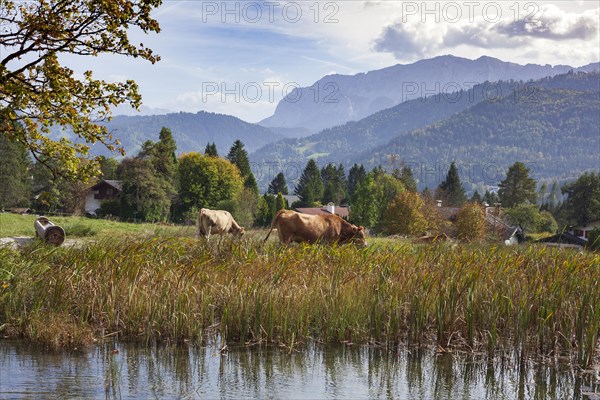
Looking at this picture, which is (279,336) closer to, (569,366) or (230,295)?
(230,295)

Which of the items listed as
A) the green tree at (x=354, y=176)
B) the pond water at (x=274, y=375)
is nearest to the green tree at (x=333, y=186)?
the green tree at (x=354, y=176)

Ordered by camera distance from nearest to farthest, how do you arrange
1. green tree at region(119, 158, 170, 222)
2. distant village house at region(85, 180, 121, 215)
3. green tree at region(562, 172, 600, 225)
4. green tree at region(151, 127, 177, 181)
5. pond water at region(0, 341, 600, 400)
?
1. pond water at region(0, 341, 600, 400)
2. green tree at region(119, 158, 170, 222)
3. green tree at region(151, 127, 177, 181)
4. green tree at region(562, 172, 600, 225)
5. distant village house at region(85, 180, 121, 215)

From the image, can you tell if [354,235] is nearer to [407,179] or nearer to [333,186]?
[407,179]

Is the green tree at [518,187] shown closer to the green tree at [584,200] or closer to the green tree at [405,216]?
the green tree at [584,200]

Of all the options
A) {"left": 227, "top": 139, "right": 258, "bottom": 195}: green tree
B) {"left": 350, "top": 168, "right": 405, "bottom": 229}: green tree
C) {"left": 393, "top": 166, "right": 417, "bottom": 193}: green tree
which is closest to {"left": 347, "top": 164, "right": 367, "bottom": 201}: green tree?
{"left": 393, "top": 166, "right": 417, "bottom": 193}: green tree

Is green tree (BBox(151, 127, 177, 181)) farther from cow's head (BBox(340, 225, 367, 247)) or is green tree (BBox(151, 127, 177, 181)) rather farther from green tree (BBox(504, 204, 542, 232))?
cow's head (BBox(340, 225, 367, 247))

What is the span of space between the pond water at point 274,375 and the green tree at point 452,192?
11985 centimetres

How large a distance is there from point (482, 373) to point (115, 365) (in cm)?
547

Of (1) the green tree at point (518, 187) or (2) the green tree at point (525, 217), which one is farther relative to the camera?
(1) the green tree at point (518, 187)

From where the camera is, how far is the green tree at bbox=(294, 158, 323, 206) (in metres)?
130

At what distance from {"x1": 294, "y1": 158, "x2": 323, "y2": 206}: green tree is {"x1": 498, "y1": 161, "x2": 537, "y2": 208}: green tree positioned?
3419 cm

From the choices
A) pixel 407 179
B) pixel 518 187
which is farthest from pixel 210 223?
pixel 407 179

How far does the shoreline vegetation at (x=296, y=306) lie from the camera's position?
1130cm

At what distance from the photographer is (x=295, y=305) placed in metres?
11.8
